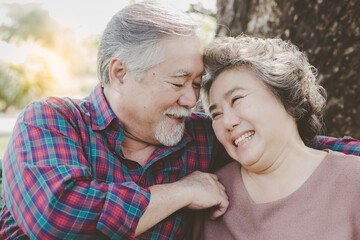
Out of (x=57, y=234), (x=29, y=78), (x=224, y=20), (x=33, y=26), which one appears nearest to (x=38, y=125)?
(x=57, y=234)

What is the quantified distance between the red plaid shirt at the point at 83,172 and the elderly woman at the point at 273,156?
0.83 feet

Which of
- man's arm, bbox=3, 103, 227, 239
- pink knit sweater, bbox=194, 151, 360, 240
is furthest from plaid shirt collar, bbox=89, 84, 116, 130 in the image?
pink knit sweater, bbox=194, 151, 360, 240

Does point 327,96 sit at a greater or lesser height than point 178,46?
lesser

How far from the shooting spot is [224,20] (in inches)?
111

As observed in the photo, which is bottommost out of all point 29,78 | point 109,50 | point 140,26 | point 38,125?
point 29,78

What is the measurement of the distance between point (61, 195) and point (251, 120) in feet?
2.78

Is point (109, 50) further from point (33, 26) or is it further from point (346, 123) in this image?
point (33, 26)

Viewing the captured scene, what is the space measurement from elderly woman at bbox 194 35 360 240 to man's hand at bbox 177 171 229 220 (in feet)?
0.15

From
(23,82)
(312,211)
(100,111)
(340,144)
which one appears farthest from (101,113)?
(23,82)

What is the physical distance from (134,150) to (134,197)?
0.51m

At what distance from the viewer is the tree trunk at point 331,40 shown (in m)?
2.46

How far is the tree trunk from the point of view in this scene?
8.06ft

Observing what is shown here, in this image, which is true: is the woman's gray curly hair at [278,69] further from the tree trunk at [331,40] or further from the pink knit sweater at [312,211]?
the tree trunk at [331,40]

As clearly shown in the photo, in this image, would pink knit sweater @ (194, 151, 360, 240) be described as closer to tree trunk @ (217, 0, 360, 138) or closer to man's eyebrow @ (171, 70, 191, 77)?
man's eyebrow @ (171, 70, 191, 77)
